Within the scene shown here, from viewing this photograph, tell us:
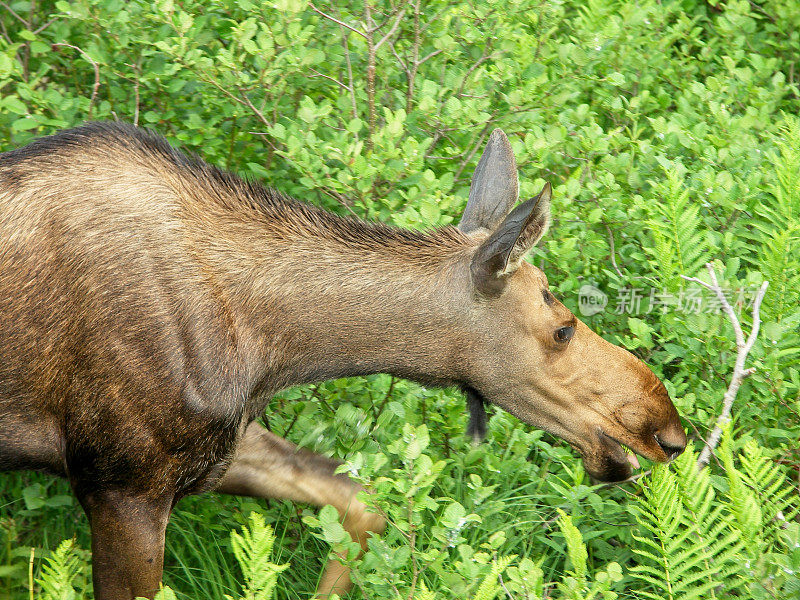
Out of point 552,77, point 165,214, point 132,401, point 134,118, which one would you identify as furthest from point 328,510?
point 552,77

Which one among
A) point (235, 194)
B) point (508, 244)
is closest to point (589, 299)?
point (508, 244)

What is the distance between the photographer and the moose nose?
3982 mm

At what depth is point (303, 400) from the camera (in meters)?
4.84

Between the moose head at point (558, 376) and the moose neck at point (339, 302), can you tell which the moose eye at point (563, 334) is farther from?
the moose neck at point (339, 302)

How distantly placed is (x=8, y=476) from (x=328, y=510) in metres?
2.06

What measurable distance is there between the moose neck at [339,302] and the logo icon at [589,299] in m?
1.35

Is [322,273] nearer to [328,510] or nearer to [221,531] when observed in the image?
[328,510]

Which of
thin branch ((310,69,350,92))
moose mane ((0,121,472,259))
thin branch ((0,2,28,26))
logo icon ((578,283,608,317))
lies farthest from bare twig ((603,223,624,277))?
thin branch ((0,2,28,26))

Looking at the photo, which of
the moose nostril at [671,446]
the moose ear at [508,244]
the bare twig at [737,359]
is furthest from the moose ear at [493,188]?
the moose nostril at [671,446]

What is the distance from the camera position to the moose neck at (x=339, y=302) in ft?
12.6

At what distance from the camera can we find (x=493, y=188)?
13.7 feet

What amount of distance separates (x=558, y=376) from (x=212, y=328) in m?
1.32

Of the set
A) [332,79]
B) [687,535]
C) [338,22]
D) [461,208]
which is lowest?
[687,535]

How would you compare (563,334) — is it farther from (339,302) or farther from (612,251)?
(612,251)
